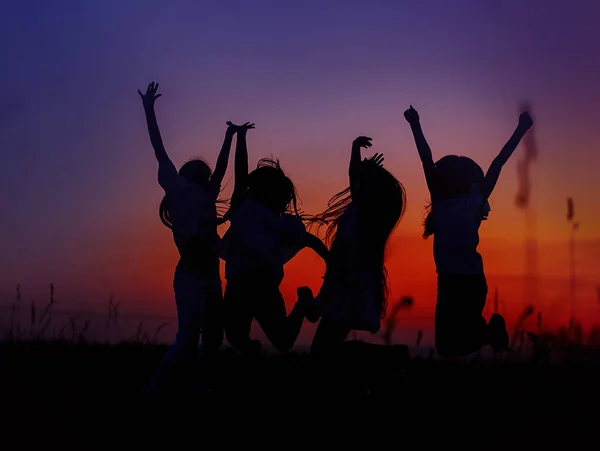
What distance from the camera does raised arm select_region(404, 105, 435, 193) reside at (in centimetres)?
651

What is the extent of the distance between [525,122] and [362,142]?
148cm

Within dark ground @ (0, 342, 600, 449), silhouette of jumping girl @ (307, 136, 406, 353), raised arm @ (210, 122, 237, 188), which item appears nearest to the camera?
dark ground @ (0, 342, 600, 449)

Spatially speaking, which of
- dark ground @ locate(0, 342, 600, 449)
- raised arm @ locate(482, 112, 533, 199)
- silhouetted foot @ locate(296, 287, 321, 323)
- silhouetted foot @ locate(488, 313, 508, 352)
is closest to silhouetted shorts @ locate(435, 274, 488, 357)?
silhouetted foot @ locate(488, 313, 508, 352)

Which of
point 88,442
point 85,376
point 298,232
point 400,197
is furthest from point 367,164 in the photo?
point 85,376

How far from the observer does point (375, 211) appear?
6.35m

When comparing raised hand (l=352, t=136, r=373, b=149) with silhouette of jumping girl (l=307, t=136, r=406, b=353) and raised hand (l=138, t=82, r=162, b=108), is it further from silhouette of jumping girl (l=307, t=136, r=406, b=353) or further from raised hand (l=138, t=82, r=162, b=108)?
raised hand (l=138, t=82, r=162, b=108)

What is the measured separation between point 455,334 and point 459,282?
45cm

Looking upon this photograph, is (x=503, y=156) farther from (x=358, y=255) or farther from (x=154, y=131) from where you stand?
(x=154, y=131)

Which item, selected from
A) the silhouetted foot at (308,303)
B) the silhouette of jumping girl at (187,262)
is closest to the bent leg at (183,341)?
the silhouette of jumping girl at (187,262)

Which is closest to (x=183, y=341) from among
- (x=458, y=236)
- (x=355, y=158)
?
(x=355, y=158)

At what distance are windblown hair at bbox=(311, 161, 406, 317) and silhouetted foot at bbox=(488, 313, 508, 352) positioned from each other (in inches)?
40.7

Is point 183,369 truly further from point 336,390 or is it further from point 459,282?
point 459,282

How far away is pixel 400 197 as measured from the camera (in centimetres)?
654

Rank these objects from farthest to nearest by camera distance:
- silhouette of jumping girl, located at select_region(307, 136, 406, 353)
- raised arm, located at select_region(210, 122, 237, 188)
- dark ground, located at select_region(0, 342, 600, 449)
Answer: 1. raised arm, located at select_region(210, 122, 237, 188)
2. silhouette of jumping girl, located at select_region(307, 136, 406, 353)
3. dark ground, located at select_region(0, 342, 600, 449)
